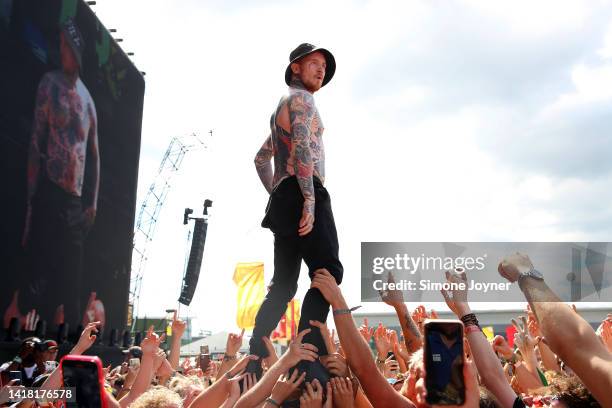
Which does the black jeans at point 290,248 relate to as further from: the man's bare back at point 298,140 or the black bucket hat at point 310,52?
the black bucket hat at point 310,52

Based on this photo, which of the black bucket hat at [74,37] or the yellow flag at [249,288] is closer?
the yellow flag at [249,288]

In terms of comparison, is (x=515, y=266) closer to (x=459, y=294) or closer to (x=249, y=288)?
(x=459, y=294)

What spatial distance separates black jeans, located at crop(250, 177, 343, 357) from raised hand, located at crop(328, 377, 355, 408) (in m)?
1.12

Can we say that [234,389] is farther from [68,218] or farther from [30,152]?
[68,218]

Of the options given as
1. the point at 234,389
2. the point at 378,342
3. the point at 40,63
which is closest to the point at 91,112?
the point at 40,63

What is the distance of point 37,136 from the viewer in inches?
556

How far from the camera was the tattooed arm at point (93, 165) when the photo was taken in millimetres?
16922

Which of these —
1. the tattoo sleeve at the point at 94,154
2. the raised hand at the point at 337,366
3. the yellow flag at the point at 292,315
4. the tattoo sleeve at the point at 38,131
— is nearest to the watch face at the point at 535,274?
the raised hand at the point at 337,366

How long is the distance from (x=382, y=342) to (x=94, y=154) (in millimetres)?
14114

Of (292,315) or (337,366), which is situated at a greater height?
(292,315)

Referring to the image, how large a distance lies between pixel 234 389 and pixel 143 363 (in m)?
0.90

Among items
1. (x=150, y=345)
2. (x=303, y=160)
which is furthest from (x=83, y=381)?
(x=303, y=160)

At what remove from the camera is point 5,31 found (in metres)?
13.3

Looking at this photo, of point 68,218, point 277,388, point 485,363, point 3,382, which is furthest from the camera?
point 68,218
